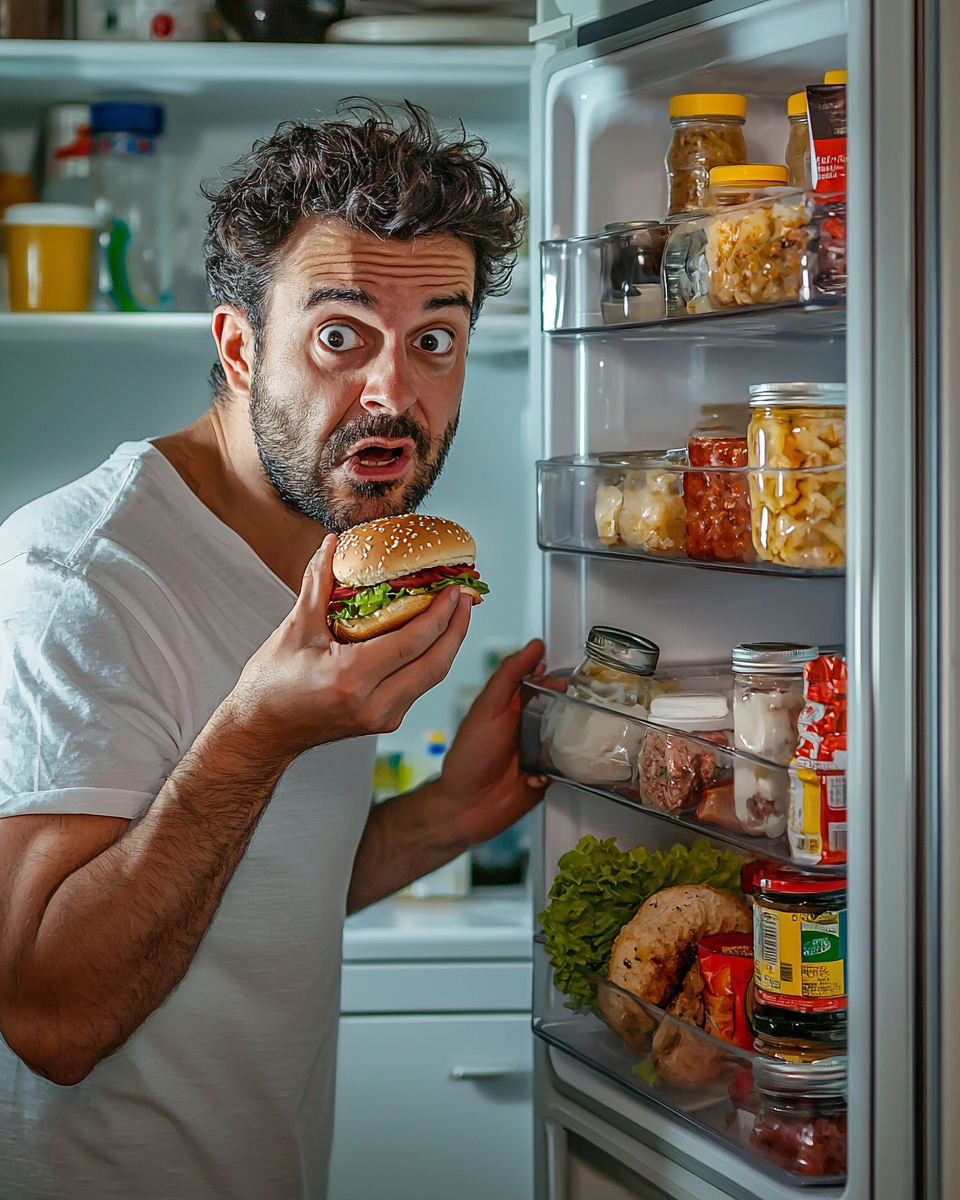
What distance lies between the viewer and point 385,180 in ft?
4.01

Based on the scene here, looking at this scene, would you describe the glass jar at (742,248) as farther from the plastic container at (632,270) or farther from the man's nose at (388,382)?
the man's nose at (388,382)

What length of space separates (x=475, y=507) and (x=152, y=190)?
71 cm

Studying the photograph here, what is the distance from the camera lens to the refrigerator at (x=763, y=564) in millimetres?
797

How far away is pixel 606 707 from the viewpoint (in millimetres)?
1116

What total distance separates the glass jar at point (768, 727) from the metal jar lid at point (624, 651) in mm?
148

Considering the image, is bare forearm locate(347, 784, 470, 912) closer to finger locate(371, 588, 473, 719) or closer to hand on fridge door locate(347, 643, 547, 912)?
hand on fridge door locate(347, 643, 547, 912)

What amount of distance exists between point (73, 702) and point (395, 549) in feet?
1.07

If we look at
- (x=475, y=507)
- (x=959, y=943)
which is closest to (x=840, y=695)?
(x=959, y=943)

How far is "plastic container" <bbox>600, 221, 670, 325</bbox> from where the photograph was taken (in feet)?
3.44

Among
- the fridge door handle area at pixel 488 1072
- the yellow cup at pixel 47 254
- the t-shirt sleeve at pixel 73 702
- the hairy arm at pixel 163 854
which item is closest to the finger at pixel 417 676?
the hairy arm at pixel 163 854

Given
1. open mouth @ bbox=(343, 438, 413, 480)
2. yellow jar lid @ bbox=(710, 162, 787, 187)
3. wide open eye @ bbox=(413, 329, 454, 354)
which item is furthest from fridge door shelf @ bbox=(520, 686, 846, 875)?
yellow jar lid @ bbox=(710, 162, 787, 187)

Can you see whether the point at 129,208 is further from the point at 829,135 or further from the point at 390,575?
the point at 829,135

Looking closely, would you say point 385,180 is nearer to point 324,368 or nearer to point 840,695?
point 324,368

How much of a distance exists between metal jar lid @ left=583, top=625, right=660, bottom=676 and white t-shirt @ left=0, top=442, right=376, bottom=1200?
1.08ft
